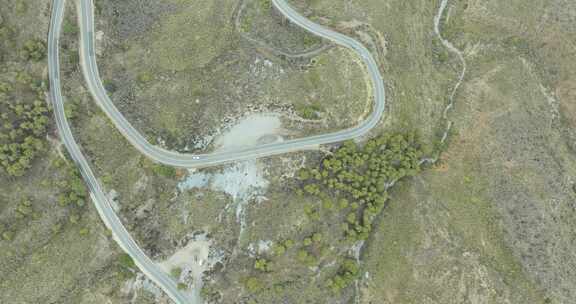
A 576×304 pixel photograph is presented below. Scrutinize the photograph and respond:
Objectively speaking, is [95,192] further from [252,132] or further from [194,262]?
[252,132]

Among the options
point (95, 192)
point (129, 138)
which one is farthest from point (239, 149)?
point (95, 192)

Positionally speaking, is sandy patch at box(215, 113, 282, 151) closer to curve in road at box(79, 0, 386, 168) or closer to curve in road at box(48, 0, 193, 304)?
curve in road at box(79, 0, 386, 168)

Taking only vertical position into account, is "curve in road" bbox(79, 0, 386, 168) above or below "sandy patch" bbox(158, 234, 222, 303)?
above

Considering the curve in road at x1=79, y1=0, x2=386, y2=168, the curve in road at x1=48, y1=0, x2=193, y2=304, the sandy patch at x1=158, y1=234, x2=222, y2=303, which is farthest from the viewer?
the curve in road at x1=79, y1=0, x2=386, y2=168

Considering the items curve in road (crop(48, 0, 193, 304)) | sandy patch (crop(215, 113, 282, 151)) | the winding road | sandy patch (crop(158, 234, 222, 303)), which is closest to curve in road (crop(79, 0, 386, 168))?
the winding road

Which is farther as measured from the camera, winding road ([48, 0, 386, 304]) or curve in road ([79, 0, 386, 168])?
curve in road ([79, 0, 386, 168])

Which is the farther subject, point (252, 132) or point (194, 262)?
point (252, 132)

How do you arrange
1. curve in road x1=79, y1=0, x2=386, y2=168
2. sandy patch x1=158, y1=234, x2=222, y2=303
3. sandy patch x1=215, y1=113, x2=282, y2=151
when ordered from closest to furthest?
sandy patch x1=158, y1=234, x2=222, y2=303 < curve in road x1=79, y1=0, x2=386, y2=168 < sandy patch x1=215, y1=113, x2=282, y2=151

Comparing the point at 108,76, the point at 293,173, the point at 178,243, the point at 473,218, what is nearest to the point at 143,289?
the point at 178,243
